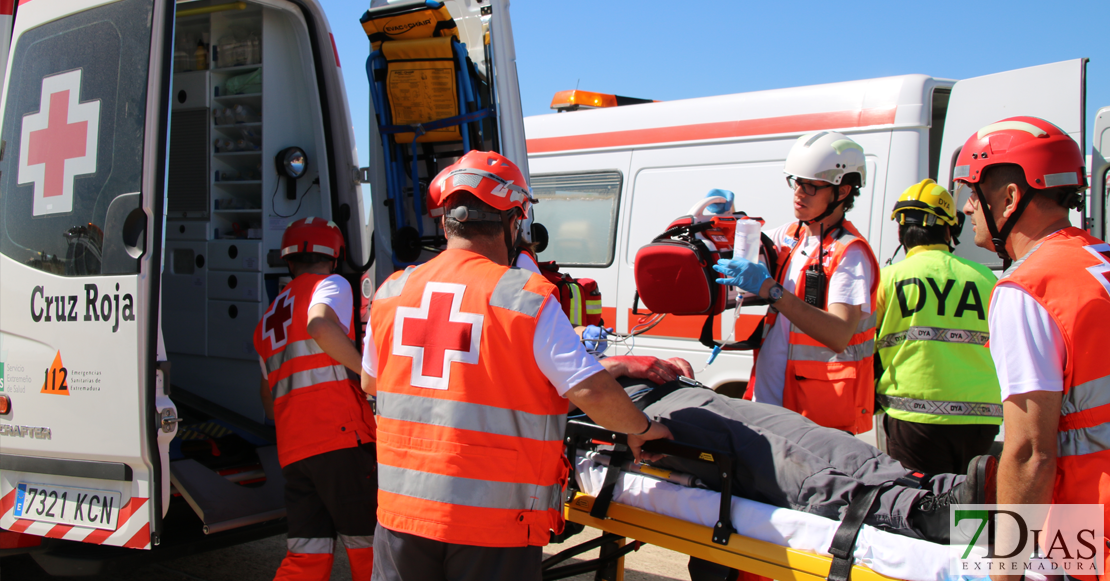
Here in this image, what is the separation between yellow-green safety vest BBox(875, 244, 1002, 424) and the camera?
3.30 metres

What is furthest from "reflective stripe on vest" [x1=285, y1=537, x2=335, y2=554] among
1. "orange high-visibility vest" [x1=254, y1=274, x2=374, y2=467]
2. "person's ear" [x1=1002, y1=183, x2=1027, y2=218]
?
"person's ear" [x1=1002, y1=183, x2=1027, y2=218]

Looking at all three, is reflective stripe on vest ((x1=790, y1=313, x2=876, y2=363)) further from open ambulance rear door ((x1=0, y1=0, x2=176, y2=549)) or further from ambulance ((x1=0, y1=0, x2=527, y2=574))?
open ambulance rear door ((x1=0, y1=0, x2=176, y2=549))

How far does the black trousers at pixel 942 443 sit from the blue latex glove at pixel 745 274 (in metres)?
1.26

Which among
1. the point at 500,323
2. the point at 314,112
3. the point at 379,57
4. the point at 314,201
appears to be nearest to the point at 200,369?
the point at 314,201

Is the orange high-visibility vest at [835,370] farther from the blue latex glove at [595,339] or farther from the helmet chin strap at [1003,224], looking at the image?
the helmet chin strap at [1003,224]

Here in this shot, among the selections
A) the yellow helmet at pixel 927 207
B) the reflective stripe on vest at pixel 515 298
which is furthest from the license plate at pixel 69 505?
the yellow helmet at pixel 927 207

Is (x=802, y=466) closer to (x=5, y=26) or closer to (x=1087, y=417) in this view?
(x=1087, y=417)

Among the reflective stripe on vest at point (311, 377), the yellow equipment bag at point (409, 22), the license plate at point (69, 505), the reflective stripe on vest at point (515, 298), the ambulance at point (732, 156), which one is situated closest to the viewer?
the reflective stripe on vest at point (515, 298)

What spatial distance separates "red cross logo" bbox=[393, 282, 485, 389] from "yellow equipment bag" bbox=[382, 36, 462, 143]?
2.17m

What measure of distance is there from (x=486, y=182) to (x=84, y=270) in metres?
1.61

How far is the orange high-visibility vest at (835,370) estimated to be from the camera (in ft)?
9.34

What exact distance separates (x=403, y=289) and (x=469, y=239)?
9.3 inches

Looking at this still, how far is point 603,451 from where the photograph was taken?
277 cm

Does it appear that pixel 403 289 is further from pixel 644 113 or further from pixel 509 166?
pixel 644 113
